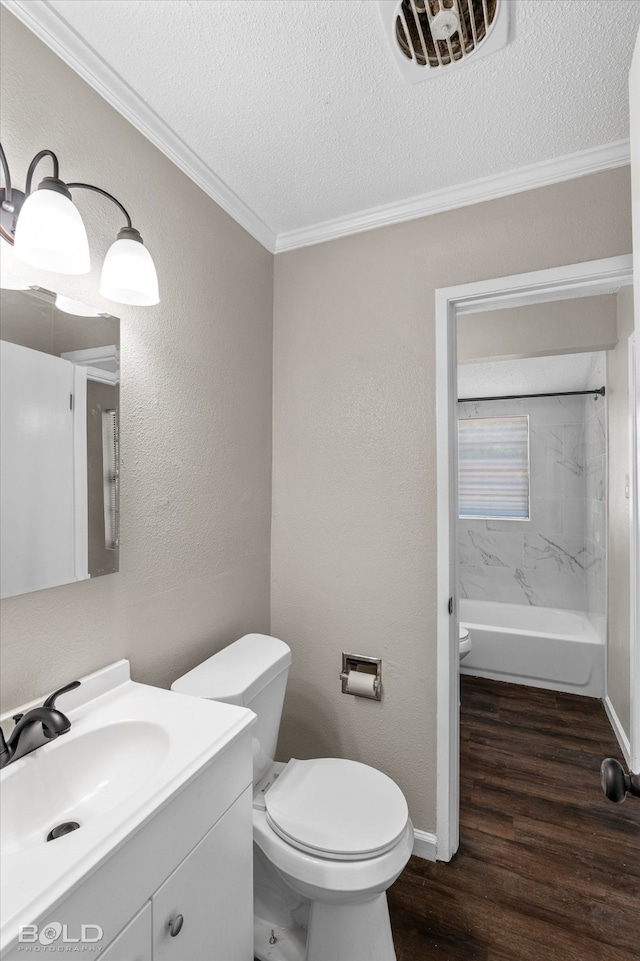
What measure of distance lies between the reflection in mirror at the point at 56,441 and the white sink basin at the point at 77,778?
13.7 inches

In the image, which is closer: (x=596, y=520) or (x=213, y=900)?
(x=213, y=900)

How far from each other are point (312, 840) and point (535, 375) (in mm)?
3331

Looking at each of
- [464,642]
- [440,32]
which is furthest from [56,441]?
[464,642]

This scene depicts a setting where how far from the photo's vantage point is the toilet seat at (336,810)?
3.96 feet

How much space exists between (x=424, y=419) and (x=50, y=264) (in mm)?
1234

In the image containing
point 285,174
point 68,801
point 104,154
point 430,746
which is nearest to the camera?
point 68,801

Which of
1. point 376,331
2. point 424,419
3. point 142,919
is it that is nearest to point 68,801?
point 142,919

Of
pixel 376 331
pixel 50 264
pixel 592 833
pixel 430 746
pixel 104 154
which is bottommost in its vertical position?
pixel 592 833

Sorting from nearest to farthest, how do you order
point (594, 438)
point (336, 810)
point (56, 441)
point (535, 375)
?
point (56, 441), point (336, 810), point (594, 438), point (535, 375)

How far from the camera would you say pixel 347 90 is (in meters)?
1.27

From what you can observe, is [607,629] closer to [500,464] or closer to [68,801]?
[500,464]

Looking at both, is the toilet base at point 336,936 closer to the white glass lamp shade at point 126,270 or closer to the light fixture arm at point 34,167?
the white glass lamp shade at point 126,270

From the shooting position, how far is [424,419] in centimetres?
174

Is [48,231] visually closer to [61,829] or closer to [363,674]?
[61,829]
